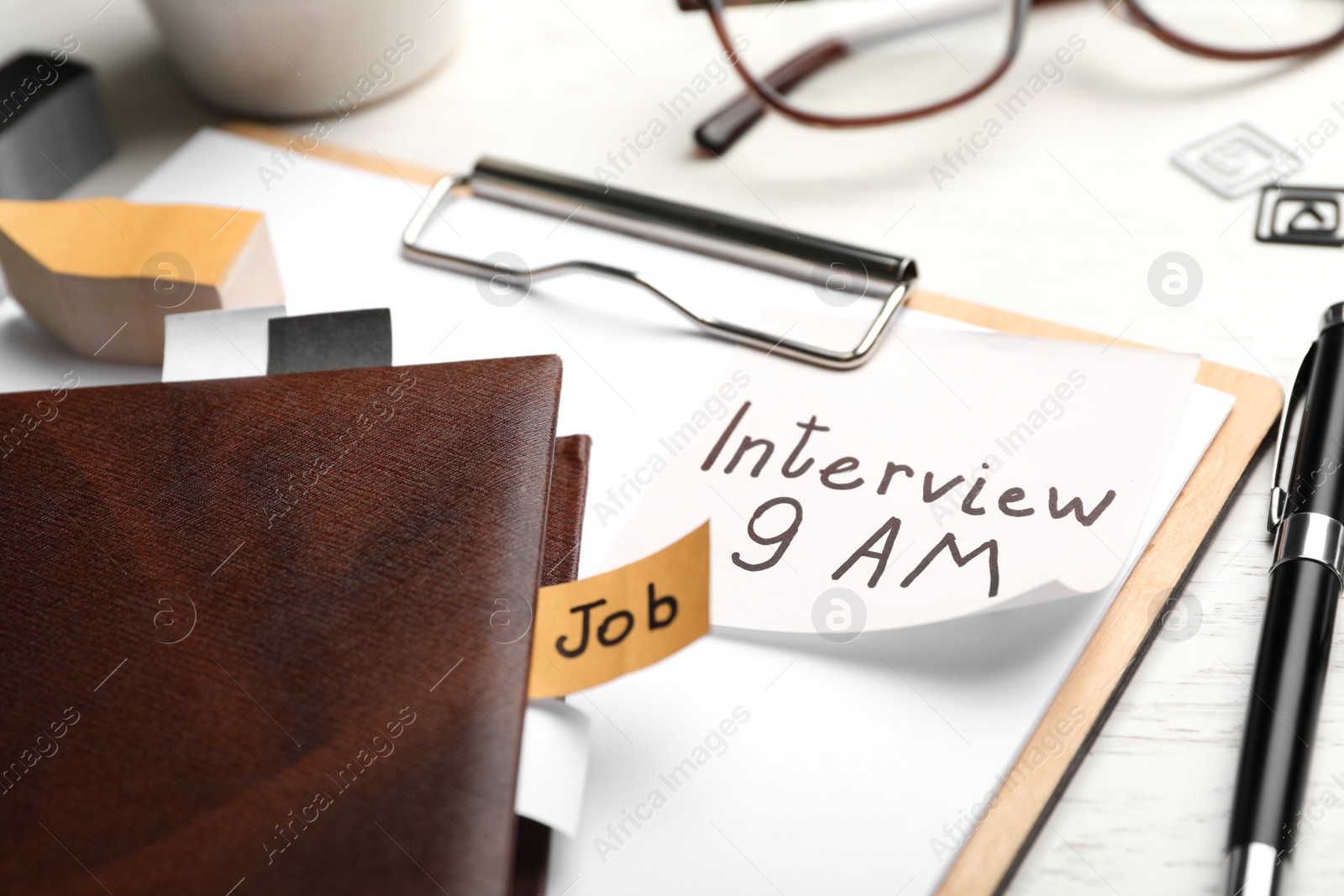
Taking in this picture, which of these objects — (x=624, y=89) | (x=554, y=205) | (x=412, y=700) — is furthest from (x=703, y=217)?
(x=412, y=700)

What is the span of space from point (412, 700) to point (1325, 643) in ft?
1.03

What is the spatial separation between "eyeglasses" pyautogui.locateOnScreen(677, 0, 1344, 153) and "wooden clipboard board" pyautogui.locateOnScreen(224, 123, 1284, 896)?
21 centimetres

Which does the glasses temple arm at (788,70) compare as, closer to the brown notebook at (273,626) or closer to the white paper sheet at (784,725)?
the white paper sheet at (784,725)

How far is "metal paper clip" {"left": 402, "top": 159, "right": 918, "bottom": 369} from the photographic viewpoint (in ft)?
1.73

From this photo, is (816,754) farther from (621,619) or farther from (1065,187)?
(1065,187)

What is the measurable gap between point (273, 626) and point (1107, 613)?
11.4 inches

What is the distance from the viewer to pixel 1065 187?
2.07 feet

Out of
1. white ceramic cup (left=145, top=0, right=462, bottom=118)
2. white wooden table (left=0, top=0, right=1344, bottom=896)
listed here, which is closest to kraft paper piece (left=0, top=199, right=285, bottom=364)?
white wooden table (left=0, top=0, right=1344, bottom=896)

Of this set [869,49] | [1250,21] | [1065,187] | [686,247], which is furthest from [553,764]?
[1250,21]

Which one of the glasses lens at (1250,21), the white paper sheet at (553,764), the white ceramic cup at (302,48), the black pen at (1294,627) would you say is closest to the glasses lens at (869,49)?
the glasses lens at (1250,21)

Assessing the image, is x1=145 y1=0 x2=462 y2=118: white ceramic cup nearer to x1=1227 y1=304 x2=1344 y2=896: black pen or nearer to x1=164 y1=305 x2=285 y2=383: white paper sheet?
x1=164 y1=305 x2=285 y2=383: white paper sheet

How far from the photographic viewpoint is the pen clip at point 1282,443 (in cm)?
44

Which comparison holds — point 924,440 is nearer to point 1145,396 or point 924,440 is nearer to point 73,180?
point 1145,396

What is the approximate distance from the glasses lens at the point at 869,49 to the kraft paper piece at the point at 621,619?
0.40 m
